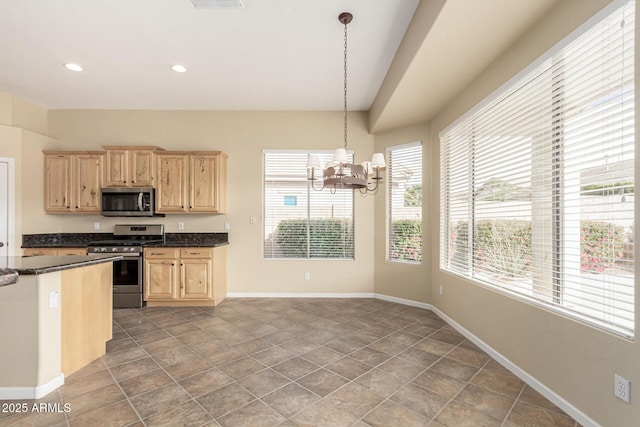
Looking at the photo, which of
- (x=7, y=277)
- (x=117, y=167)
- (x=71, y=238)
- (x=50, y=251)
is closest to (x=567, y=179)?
(x=7, y=277)

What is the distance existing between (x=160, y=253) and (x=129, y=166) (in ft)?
4.69

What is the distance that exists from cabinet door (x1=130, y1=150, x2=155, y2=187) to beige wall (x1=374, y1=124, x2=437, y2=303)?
11.5ft

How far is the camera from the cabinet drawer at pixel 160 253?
4.18 m

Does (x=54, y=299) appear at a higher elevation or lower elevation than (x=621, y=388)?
higher

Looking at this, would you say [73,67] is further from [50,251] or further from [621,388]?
[621,388]

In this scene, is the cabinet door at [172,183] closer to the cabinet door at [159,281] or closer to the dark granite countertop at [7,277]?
the cabinet door at [159,281]

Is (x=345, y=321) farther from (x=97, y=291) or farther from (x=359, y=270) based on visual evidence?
(x=97, y=291)

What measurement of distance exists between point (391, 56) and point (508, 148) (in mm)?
1569

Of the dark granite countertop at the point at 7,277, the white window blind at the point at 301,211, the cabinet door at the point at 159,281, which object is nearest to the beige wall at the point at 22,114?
the cabinet door at the point at 159,281

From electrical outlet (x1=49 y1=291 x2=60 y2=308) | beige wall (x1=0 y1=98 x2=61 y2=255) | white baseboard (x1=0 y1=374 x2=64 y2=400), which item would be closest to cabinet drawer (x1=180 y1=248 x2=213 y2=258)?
electrical outlet (x1=49 y1=291 x2=60 y2=308)

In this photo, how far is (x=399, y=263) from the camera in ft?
14.6

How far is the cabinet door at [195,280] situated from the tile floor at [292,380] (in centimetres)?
61

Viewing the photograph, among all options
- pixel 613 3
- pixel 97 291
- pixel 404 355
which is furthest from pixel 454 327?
pixel 97 291

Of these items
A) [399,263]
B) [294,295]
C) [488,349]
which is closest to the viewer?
[488,349]
